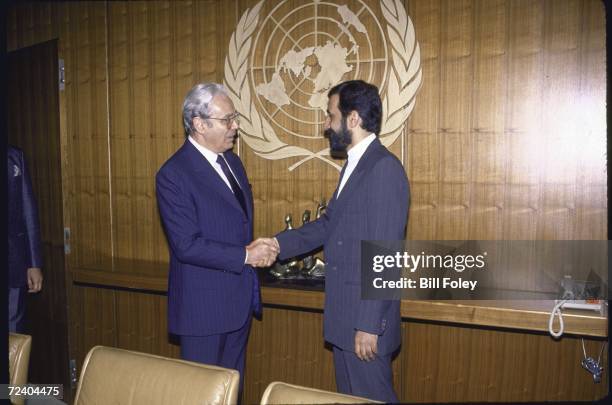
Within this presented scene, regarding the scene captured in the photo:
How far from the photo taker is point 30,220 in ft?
10.7

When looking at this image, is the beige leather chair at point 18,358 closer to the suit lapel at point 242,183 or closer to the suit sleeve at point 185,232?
the suit sleeve at point 185,232

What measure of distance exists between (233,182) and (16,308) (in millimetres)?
1578

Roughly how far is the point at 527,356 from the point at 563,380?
8.2 inches

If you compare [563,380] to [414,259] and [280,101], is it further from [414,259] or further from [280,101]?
[280,101]

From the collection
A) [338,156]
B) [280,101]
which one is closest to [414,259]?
[338,156]

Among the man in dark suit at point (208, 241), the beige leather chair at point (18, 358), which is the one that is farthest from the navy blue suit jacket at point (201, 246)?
the beige leather chair at point (18, 358)

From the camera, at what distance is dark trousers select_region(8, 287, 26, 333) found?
126 inches

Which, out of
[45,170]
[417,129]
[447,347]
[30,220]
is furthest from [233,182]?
[45,170]

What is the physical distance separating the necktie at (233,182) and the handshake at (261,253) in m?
0.17

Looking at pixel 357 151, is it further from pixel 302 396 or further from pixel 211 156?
pixel 302 396

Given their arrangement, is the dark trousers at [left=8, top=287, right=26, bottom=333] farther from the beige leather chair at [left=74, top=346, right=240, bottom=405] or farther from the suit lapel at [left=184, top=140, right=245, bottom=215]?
the beige leather chair at [left=74, top=346, right=240, bottom=405]

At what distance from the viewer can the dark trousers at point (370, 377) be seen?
7.52 ft

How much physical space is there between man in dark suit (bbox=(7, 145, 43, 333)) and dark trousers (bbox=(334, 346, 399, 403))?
78.9 inches

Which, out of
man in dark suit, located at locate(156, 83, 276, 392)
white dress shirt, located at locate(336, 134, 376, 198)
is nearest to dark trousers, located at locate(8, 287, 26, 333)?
man in dark suit, located at locate(156, 83, 276, 392)
